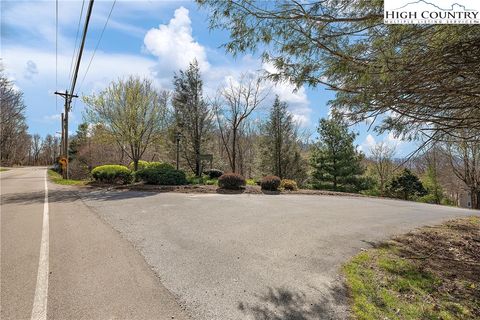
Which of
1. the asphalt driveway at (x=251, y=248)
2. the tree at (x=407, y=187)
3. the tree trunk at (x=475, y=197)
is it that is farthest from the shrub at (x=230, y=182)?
the tree trunk at (x=475, y=197)

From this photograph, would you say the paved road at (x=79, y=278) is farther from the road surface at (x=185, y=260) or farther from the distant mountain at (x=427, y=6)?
the distant mountain at (x=427, y=6)

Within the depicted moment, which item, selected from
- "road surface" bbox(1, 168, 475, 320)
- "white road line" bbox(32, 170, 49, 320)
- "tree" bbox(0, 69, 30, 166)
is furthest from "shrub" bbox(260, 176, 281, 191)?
"tree" bbox(0, 69, 30, 166)

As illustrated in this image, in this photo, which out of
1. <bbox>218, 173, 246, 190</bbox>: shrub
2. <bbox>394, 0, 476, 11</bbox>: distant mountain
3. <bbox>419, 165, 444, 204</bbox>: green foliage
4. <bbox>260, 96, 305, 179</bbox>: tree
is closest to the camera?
<bbox>394, 0, 476, 11</bbox>: distant mountain

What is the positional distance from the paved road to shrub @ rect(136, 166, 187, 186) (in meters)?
8.00

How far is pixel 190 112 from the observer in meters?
20.8

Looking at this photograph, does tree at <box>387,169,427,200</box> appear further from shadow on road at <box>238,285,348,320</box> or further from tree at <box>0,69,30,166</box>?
tree at <box>0,69,30,166</box>

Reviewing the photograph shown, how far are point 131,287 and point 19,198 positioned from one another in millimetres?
10173

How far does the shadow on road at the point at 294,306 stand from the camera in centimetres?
298

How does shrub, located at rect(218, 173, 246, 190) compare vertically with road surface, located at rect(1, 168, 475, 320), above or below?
above

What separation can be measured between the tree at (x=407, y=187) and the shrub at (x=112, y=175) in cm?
1829

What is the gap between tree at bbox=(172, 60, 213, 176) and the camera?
20.7m

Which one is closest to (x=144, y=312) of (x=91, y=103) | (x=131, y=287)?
(x=131, y=287)

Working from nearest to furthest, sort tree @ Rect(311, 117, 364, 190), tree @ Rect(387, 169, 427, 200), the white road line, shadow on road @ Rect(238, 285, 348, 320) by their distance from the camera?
the white road line → shadow on road @ Rect(238, 285, 348, 320) → tree @ Rect(387, 169, 427, 200) → tree @ Rect(311, 117, 364, 190)

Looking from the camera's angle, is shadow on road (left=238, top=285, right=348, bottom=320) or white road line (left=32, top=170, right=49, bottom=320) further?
shadow on road (left=238, top=285, right=348, bottom=320)
